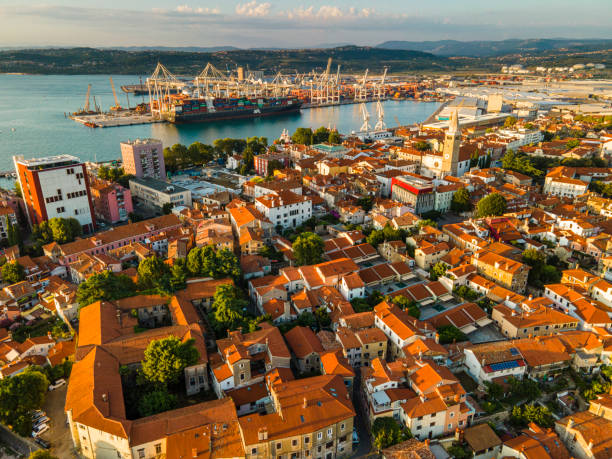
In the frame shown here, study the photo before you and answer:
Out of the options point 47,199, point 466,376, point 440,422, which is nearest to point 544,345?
point 466,376

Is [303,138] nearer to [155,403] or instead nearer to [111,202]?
[111,202]

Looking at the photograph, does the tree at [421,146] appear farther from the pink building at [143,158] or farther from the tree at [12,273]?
the tree at [12,273]

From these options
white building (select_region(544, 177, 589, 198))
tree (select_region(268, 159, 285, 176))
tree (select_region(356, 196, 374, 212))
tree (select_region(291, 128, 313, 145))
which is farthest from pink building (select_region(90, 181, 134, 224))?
white building (select_region(544, 177, 589, 198))

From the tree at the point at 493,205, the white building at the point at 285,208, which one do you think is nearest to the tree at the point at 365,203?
the white building at the point at 285,208

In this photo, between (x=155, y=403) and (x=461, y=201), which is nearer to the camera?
(x=155, y=403)

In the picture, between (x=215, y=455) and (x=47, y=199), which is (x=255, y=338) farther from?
(x=47, y=199)

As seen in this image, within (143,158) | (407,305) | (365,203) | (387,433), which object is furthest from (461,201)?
(143,158)
